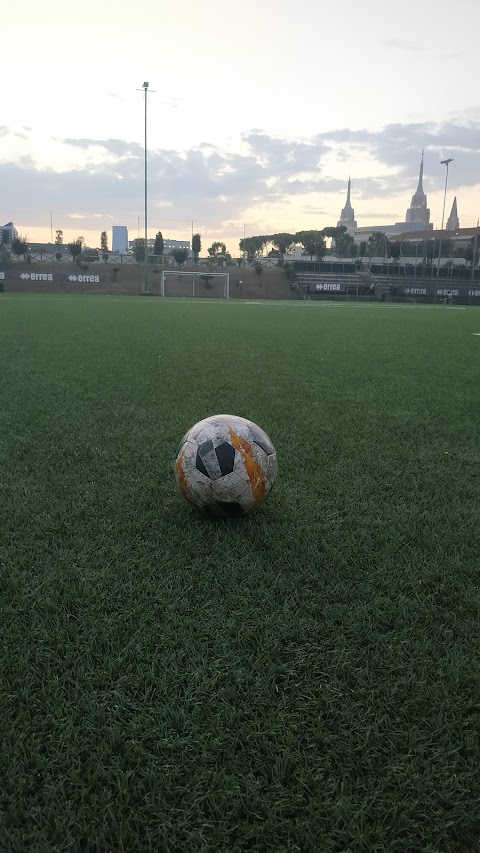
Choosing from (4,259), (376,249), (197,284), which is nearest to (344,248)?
(376,249)

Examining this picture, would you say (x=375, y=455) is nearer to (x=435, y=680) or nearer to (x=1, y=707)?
(x=435, y=680)

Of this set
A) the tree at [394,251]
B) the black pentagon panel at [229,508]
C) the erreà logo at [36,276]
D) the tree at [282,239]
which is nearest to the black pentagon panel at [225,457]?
the black pentagon panel at [229,508]

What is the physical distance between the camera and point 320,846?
135cm

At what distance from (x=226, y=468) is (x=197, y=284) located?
55.8 metres

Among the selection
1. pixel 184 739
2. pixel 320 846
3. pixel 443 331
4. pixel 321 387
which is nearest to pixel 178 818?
pixel 184 739

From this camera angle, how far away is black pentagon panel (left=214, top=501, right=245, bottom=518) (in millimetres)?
2900

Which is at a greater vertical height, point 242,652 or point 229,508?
point 229,508

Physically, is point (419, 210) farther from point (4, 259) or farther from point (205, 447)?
point (205, 447)

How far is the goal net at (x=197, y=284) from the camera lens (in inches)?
2191

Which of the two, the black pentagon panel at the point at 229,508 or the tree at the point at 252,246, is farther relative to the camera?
the tree at the point at 252,246

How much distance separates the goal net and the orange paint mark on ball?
53798mm

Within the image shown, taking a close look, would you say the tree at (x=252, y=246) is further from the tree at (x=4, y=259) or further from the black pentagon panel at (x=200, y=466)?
the black pentagon panel at (x=200, y=466)

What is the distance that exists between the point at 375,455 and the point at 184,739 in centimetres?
298

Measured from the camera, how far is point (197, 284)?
5669 centimetres
